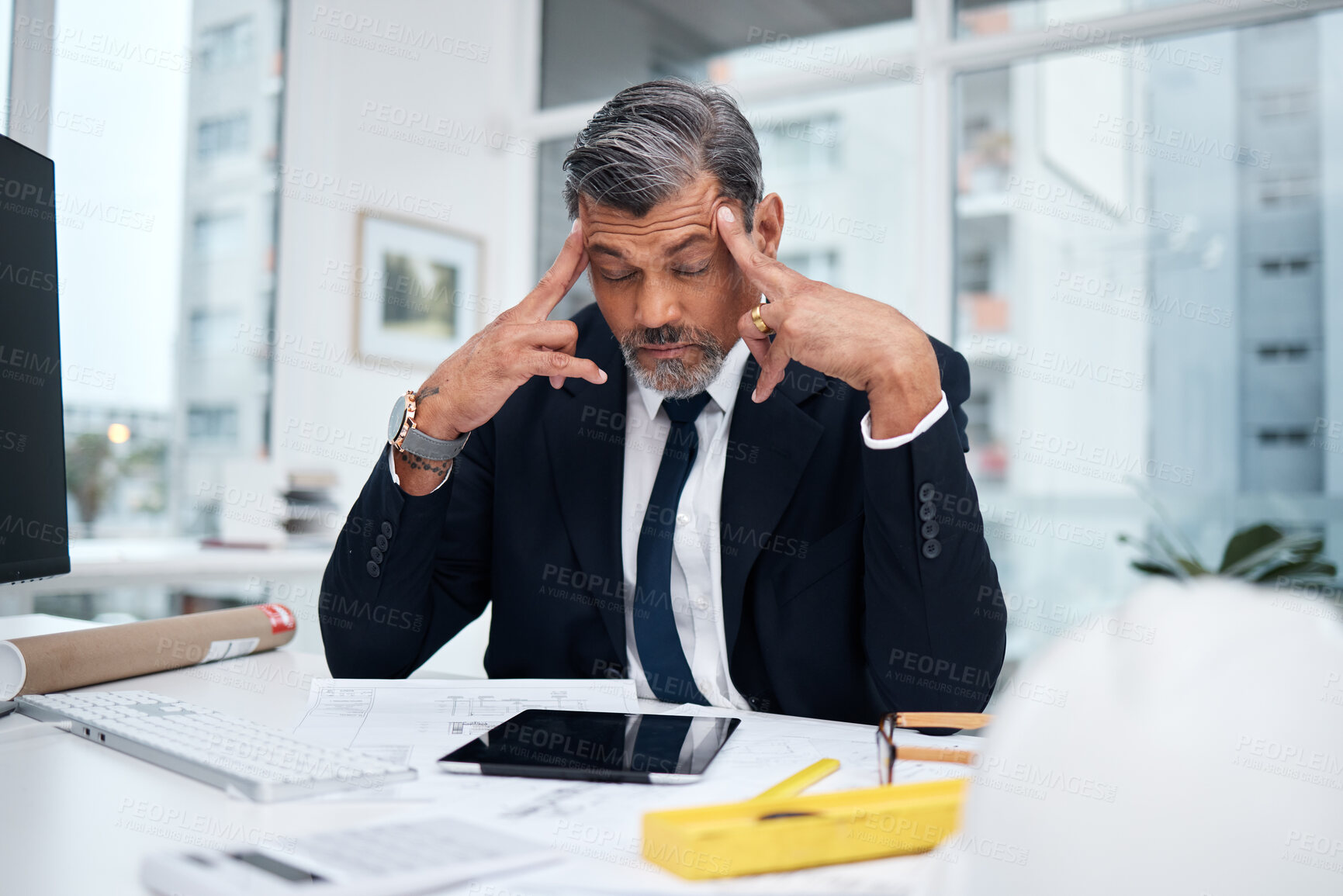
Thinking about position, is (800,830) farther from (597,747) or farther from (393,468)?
(393,468)

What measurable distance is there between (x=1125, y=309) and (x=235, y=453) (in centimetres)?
312

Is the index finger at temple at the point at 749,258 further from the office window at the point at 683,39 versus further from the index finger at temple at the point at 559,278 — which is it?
the office window at the point at 683,39

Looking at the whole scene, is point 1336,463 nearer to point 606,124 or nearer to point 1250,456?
point 1250,456

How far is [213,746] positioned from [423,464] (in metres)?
0.57

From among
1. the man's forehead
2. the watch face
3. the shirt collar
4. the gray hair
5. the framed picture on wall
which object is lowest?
the watch face

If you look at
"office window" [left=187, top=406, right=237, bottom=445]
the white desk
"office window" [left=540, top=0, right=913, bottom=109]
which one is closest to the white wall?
"office window" [left=187, top=406, right=237, bottom=445]

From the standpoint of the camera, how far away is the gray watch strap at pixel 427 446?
1.34 m

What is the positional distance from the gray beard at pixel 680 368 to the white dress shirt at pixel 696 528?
30mm

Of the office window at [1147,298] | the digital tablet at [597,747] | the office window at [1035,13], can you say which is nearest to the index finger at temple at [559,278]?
the digital tablet at [597,747]

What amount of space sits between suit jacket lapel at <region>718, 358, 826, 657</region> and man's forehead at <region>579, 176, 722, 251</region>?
0.25 m

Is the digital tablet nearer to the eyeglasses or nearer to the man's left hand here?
the eyeglasses

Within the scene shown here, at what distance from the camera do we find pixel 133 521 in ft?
10.9

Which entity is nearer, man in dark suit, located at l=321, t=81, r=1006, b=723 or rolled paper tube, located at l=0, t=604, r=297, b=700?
rolled paper tube, located at l=0, t=604, r=297, b=700

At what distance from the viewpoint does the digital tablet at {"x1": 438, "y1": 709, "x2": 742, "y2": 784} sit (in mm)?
786
